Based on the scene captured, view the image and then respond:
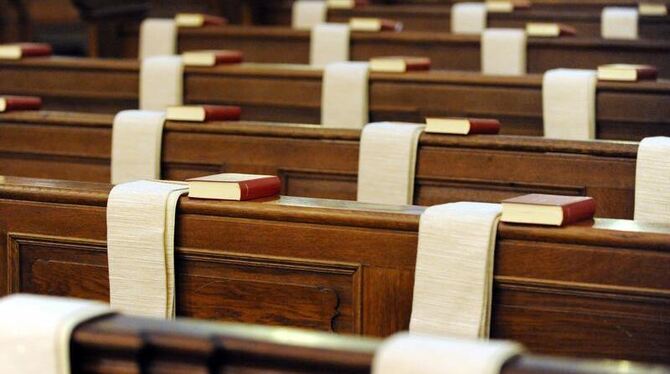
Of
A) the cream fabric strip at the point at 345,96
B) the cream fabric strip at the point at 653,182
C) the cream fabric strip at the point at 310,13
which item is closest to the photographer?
the cream fabric strip at the point at 653,182

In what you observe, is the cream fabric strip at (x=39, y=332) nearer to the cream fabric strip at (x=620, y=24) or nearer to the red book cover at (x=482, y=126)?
the red book cover at (x=482, y=126)

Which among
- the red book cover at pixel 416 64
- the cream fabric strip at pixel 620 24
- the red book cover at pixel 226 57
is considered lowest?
the red book cover at pixel 416 64

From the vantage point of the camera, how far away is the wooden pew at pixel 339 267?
6.16 feet

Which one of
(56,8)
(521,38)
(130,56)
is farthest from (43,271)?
(56,8)

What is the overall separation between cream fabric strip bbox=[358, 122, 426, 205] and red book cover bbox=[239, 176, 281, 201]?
573mm

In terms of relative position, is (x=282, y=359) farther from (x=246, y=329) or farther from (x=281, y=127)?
(x=281, y=127)

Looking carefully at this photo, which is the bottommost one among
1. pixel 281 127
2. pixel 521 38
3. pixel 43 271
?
pixel 43 271

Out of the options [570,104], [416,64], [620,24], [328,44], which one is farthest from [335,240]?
[620,24]

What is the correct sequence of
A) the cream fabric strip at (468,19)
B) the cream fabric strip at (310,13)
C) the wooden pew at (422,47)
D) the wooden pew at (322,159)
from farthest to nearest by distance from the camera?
the cream fabric strip at (310,13) → the cream fabric strip at (468,19) → the wooden pew at (422,47) → the wooden pew at (322,159)

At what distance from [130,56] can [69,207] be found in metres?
3.11

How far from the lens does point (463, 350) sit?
1185 mm

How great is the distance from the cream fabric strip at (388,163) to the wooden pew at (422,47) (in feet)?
5.58

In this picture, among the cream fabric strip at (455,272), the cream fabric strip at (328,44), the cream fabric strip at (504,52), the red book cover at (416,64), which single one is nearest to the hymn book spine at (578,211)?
the cream fabric strip at (455,272)

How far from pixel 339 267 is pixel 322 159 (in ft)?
3.00
